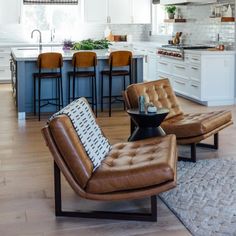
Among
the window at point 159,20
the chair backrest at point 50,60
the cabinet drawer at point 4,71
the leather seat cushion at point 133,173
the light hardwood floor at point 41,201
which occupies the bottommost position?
the light hardwood floor at point 41,201

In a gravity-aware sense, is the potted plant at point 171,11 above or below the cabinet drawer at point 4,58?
above

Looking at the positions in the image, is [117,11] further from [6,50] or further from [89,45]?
[89,45]

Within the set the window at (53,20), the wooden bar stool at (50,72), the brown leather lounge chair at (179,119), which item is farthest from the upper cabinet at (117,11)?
the brown leather lounge chair at (179,119)

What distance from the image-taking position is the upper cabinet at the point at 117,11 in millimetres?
11320

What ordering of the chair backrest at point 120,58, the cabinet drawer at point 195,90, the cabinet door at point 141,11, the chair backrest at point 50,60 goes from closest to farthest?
the chair backrest at point 50,60 → the chair backrest at point 120,58 → the cabinet drawer at point 195,90 → the cabinet door at point 141,11

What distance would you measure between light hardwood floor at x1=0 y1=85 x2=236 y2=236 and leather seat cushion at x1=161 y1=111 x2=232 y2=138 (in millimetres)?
396

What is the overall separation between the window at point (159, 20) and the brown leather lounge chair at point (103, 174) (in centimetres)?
818

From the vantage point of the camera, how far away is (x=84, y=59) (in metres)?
7.08

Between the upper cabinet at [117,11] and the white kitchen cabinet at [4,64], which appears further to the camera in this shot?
the upper cabinet at [117,11]

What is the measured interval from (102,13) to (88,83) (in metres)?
4.30

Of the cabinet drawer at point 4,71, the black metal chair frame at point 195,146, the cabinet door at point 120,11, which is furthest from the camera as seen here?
the cabinet door at point 120,11

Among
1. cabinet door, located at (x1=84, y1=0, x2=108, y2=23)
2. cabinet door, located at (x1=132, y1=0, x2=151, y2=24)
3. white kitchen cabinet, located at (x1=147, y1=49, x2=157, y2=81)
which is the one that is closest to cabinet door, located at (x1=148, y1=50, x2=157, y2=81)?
white kitchen cabinet, located at (x1=147, y1=49, x2=157, y2=81)

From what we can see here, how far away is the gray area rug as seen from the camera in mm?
3160

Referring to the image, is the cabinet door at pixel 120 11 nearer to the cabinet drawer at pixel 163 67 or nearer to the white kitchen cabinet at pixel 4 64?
the cabinet drawer at pixel 163 67
